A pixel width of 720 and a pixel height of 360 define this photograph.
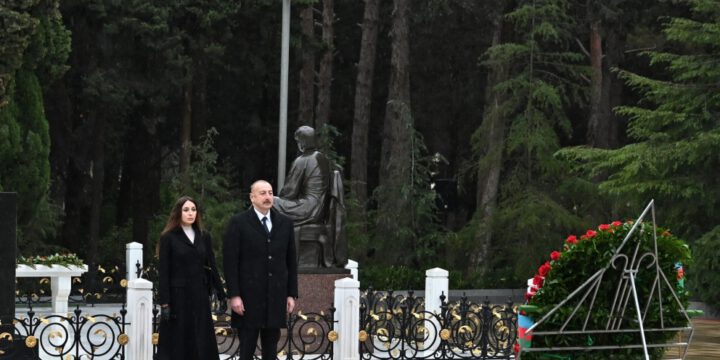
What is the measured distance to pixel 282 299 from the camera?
43.0ft

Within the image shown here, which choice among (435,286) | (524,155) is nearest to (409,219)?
(524,155)

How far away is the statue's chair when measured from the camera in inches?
782

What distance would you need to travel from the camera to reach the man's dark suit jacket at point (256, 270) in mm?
12984

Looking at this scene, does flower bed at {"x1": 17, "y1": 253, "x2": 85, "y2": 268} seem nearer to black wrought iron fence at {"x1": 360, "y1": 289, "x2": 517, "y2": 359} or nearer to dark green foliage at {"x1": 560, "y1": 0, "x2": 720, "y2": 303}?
black wrought iron fence at {"x1": 360, "y1": 289, "x2": 517, "y2": 359}

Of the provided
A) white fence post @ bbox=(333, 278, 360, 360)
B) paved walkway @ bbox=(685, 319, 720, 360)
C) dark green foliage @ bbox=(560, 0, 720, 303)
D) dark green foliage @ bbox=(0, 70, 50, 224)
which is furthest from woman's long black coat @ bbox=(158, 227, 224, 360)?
dark green foliage @ bbox=(560, 0, 720, 303)

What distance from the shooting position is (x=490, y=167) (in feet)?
126

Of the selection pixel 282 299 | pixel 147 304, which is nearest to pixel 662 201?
pixel 147 304

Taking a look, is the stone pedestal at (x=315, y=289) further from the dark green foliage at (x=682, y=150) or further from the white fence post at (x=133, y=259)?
the dark green foliage at (x=682, y=150)

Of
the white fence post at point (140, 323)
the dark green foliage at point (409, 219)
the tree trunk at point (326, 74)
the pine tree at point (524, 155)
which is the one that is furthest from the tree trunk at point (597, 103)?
the white fence post at point (140, 323)

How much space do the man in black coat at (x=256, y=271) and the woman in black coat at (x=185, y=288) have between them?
47cm

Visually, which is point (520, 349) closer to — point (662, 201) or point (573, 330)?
point (573, 330)

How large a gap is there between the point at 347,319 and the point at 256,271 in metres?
4.54

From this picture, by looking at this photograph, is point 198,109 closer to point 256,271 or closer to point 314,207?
point 314,207

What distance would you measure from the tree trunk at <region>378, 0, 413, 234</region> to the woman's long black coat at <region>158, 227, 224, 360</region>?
24.3 meters
